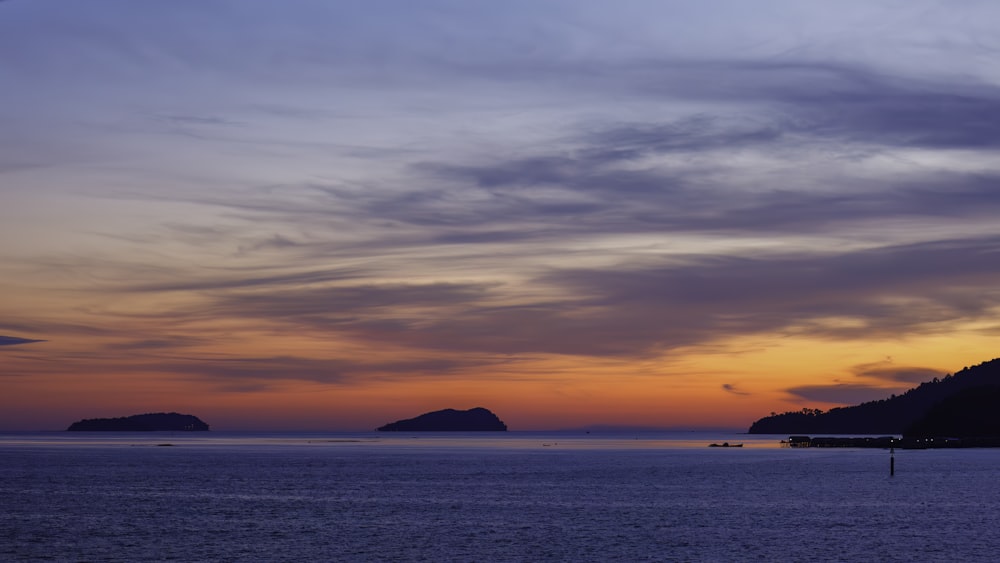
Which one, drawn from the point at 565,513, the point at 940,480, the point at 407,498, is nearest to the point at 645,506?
the point at 565,513

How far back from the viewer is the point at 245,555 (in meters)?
70.2

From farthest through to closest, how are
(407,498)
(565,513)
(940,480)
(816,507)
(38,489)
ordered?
(940,480), (38,489), (407,498), (816,507), (565,513)

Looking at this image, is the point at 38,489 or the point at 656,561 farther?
the point at 38,489

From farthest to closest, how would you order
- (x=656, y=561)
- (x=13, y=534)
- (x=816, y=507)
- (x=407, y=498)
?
Result: (x=407, y=498)
(x=816, y=507)
(x=13, y=534)
(x=656, y=561)

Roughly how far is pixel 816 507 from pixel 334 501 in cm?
4709

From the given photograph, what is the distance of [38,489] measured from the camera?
127938 mm

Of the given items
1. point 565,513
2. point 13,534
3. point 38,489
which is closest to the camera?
point 13,534

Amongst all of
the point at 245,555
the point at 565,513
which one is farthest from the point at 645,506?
the point at 245,555

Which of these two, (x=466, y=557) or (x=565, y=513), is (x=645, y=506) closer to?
(x=565, y=513)

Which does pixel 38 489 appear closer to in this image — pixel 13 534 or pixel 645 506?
pixel 13 534

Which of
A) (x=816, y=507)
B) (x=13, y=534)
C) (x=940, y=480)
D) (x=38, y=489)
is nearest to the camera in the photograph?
(x=13, y=534)

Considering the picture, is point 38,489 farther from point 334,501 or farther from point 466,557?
point 466,557

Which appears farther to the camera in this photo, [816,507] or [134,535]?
[816,507]

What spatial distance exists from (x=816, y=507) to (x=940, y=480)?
2345 inches
